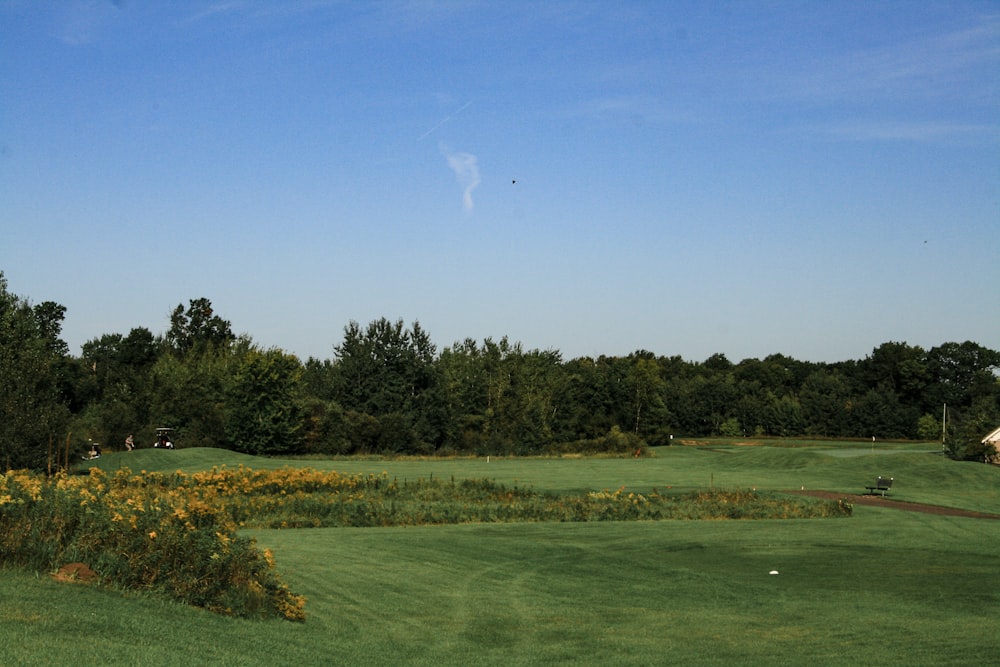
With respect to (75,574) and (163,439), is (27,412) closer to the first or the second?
(163,439)

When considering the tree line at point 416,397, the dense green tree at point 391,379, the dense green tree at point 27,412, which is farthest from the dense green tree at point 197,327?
the dense green tree at point 27,412

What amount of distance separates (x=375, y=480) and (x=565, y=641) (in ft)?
88.8

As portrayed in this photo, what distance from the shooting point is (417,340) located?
88375 mm

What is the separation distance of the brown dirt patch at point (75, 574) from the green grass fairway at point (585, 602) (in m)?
0.40

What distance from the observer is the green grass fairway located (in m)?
10.5

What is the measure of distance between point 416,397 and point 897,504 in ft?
176

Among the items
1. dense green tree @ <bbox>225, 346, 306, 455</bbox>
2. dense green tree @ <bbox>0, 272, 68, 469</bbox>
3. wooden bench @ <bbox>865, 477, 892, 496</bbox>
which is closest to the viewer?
dense green tree @ <bbox>0, 272, 68, 469</bbox>

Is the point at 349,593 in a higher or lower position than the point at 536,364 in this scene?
lower

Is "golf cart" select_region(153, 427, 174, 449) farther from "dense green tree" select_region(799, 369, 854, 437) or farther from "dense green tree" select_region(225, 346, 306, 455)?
"dense green tree" select_region(799, 369, 854, 437)

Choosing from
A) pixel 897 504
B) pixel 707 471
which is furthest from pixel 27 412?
pixel 707 471

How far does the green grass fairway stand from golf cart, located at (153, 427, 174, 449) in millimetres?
39982

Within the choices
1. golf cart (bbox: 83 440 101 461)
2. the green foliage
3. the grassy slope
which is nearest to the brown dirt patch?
the green foliage

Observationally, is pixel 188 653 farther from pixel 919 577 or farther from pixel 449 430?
pixel 449 430

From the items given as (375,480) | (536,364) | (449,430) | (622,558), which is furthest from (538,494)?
(536,364)
